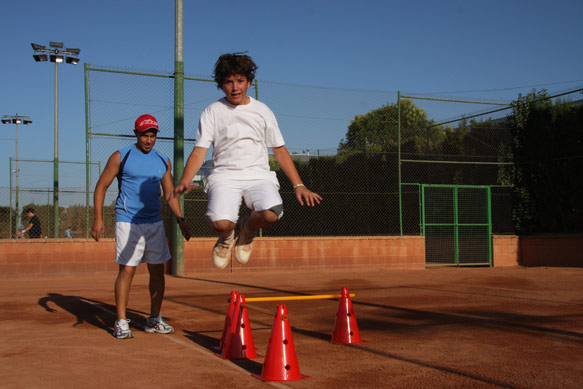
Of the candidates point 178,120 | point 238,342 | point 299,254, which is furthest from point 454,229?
point 238,342

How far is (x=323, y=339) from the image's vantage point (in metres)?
6.13

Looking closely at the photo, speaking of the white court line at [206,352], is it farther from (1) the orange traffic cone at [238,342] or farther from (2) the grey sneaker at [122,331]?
(2) the grey sneaker at [122,331]

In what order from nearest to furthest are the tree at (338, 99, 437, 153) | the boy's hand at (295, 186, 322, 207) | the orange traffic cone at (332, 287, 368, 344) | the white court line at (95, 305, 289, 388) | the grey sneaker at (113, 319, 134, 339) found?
1. the white court line at (95, 305, 289, 388)
2. the boy's hand at (295, 186, 322, 207)
3. the orange traffic cone at (332, 287, 368, 344)
4. the grey sneaker at (113, 319, 134, 339)
5. the tree at (338, 99, 437, 153)

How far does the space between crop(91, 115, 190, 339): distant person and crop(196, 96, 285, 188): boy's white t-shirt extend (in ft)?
4.18

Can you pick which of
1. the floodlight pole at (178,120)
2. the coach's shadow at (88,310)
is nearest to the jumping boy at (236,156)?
the coach's shadow at (88,310)

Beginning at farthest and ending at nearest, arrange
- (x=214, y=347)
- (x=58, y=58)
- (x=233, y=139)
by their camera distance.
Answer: (x=58, y=58)
(x=214, y=347)
(x=233, y=139)

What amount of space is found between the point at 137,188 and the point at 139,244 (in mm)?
600

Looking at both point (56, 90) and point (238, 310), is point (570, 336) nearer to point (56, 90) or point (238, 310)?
point (238, 310)

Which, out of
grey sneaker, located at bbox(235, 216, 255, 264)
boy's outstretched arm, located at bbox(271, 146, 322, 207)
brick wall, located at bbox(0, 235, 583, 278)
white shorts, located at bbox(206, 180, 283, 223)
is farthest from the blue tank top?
brick wall, located at bbox(0, 235, 583, 278)

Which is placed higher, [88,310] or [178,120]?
[178,120]

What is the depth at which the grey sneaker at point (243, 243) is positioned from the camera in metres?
5.29

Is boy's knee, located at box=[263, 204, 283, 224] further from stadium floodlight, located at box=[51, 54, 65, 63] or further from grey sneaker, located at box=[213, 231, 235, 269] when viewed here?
stadium floodlight, located at box=[51, 54, 65, 63]

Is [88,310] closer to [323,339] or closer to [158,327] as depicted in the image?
[158,327]

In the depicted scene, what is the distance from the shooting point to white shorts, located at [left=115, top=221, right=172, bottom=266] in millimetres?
6148
